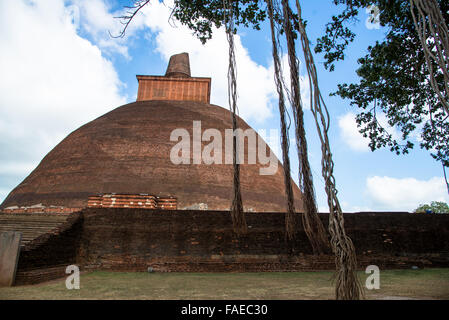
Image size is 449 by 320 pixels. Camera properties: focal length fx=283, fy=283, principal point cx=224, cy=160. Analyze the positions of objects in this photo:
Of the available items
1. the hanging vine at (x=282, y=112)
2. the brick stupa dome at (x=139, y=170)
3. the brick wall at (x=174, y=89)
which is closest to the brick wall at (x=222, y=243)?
the hanging vine at (x=282, y=112)

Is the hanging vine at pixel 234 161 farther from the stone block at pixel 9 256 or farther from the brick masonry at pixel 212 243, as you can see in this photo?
the stone block at pixel 9 256

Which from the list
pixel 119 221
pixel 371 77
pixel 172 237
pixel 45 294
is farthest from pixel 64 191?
pixel 371 77

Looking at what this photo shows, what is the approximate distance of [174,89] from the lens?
75.6 ft

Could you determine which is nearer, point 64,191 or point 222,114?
point 64,191

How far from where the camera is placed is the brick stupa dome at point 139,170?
48.4 ft

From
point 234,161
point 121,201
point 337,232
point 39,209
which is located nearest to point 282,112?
point 234,161

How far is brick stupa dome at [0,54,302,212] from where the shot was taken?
14.8 meters

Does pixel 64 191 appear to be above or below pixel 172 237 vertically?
above

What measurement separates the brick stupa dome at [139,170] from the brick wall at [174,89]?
7.40 feet

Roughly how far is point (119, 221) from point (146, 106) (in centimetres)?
1464

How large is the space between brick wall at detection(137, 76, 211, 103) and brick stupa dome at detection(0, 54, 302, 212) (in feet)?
7.40

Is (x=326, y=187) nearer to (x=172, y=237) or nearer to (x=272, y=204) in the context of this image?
(x=172, y=237)

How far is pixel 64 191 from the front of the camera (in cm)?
1500

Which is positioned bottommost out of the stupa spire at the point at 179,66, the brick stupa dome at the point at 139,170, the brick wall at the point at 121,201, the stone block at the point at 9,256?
the stone block at the point at 9,256
